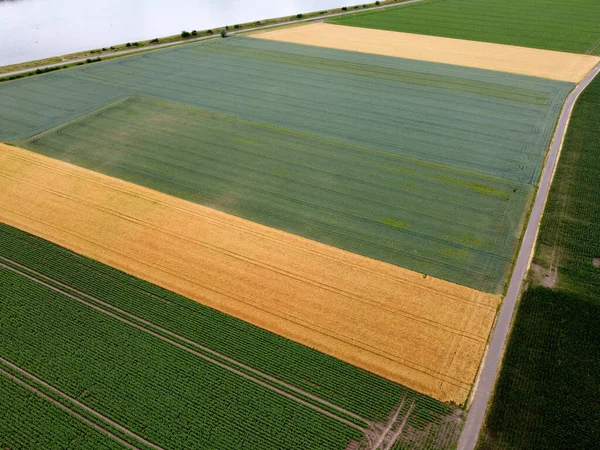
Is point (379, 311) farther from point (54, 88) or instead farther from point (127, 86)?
point (54, 88)

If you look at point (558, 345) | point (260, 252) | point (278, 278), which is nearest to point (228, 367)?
point (278, 278)

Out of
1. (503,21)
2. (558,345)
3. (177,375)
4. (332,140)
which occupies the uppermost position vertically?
(503,21)

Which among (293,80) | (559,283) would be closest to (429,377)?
(559,283)

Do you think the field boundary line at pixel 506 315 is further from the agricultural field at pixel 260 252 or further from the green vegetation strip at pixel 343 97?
the green vegetation strip at pixel 343 97

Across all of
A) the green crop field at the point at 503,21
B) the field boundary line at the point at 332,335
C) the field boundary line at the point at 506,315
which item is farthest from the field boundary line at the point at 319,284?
the green crop field at the point at 503,21

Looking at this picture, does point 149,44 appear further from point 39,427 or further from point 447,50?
point 39,427

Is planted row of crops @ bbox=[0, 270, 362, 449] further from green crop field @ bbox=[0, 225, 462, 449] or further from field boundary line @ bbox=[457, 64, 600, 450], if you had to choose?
field boundary line @ bbox=[457, 64, 600, 450]
